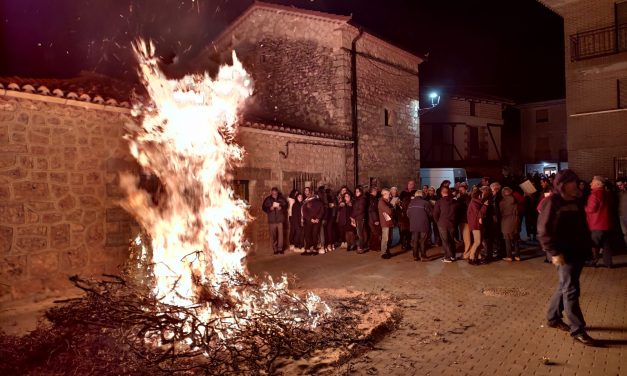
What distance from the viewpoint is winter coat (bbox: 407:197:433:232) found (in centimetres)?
1117

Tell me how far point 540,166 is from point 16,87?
38.4m

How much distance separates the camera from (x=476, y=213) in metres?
10.6

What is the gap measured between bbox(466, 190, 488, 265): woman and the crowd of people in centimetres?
2

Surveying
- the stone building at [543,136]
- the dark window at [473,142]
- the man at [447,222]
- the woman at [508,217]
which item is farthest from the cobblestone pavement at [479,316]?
the stone building at [543,136]

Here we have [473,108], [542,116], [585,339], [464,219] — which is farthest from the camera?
[542,116]

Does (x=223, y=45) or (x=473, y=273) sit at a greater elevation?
(x=223, y=45)

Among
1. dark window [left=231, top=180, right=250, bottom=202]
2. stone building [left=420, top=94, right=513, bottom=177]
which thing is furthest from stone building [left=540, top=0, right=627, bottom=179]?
dark window [left=231, top=180, right=250, bottom=202]

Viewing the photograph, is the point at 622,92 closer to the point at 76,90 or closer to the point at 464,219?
the point at 464,219

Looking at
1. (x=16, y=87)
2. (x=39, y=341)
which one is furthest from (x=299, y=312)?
(x=16, y=87)

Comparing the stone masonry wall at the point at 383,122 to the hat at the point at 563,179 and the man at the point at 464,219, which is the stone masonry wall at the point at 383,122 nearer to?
the man at the point at 464,219

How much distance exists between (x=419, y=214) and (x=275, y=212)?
396cm

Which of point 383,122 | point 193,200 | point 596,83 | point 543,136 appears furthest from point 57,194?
point 543,136

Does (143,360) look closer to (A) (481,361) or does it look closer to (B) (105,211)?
(A) (481,361)

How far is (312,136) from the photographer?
582 inches
